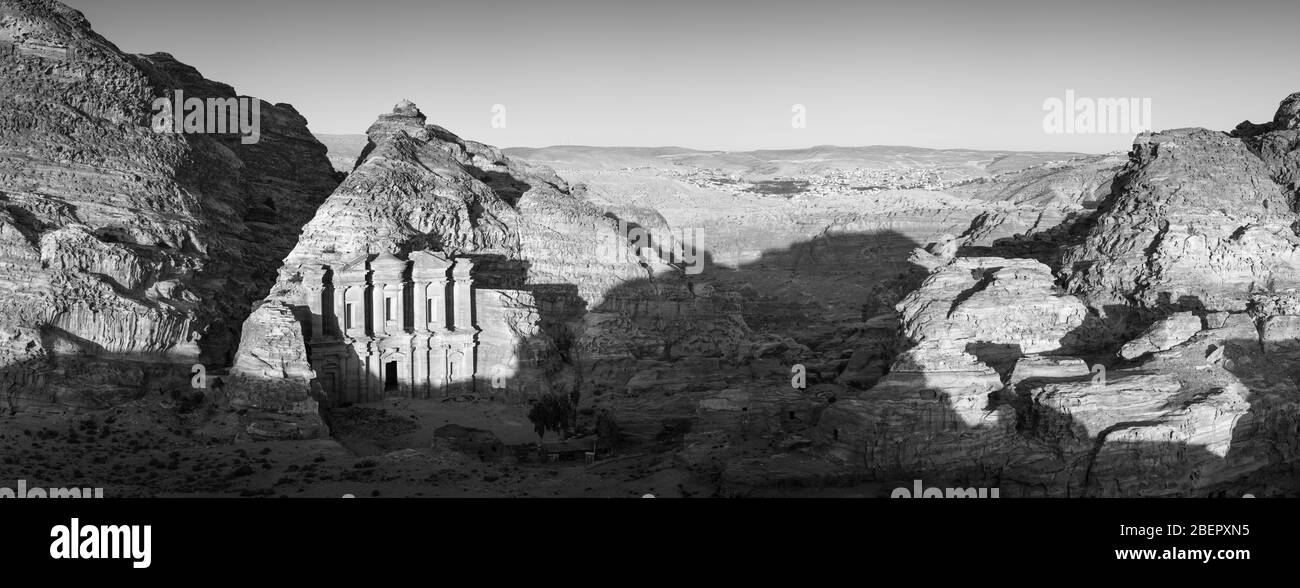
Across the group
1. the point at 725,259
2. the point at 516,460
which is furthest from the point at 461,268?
the point at 725,259

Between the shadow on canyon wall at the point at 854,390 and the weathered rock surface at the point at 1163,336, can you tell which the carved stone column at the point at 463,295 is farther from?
the weathered rock surface at the point at 1163,336

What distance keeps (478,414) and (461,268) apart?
6.75m

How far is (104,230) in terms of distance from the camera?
4612 centimetres

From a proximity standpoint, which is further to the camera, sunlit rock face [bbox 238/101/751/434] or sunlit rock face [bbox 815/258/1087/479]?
sunlit rock face [bbox 238/101/751/434]

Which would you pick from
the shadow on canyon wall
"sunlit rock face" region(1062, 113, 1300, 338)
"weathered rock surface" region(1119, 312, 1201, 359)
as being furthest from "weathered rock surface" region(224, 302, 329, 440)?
"sunlit rock face" region(1062, 113, 1300, 338)

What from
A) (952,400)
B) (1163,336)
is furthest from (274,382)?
(1163,336)

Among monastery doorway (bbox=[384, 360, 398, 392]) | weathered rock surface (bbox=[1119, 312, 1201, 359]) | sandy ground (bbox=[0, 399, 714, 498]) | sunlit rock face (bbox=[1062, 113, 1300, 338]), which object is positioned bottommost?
sandy ground (bbox=[0, 399, 714, 498])

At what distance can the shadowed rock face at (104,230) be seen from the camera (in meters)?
42.6

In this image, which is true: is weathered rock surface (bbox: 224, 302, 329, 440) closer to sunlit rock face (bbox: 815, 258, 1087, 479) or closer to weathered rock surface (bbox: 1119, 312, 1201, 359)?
sunlit rock face (bbox: 815, 258, 1087, 479)

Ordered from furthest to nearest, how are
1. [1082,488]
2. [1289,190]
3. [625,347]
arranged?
[1289,190] → [625,347] → [1082,488]

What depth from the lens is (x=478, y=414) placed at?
47.8 metres

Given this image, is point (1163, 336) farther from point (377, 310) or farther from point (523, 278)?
point (377, 310)

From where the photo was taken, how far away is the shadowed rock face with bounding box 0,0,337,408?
140 feet

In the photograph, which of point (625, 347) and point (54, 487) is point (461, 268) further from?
point (54, 487)
